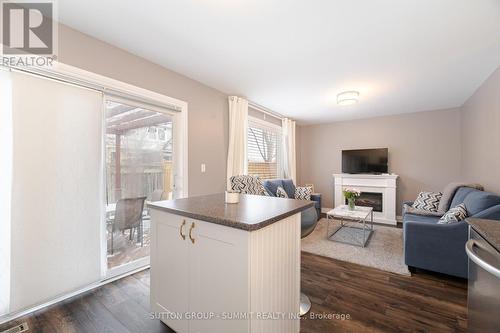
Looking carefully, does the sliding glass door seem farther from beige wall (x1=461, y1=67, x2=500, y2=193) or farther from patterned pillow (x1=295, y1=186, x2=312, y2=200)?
beige wall (x1=461, y1=67, x2=500, y2=193)

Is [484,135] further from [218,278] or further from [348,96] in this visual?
[218,278]

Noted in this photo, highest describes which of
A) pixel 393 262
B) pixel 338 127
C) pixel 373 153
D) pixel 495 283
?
pixel 338 127

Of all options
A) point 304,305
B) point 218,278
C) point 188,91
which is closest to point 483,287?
point 304,305

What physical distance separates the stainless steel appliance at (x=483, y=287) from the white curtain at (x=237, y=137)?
9.60ft

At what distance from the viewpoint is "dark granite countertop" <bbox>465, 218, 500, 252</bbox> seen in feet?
3.06

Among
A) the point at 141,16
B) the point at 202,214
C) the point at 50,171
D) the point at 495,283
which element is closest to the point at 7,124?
the point at 50,171

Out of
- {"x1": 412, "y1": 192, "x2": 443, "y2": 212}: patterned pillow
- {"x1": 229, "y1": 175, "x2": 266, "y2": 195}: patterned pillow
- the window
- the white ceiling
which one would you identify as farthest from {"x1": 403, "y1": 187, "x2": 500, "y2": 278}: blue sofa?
Answer: the window

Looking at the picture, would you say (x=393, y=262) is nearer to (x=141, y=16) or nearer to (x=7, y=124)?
(x=141, y=16)

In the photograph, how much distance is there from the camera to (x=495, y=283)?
36.8 inches

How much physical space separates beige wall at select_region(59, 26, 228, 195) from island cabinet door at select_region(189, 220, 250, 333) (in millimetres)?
1766

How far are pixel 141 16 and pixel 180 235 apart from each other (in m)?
1.88

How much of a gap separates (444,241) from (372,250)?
97cm

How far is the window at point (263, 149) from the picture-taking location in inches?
180

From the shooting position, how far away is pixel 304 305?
1871 mm
